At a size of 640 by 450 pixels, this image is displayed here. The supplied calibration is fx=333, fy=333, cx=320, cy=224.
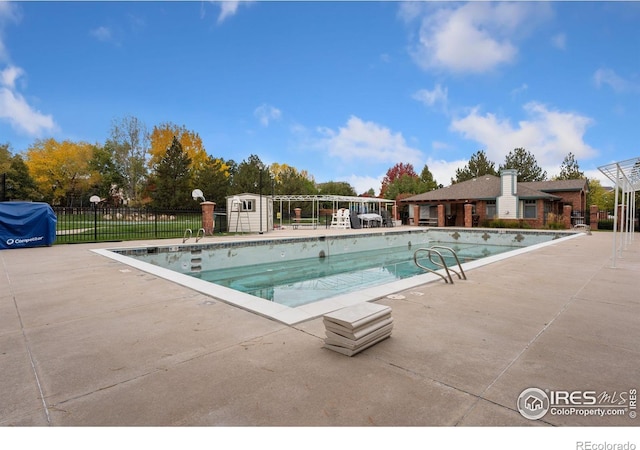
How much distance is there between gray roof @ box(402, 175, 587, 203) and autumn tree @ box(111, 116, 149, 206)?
2690 cm

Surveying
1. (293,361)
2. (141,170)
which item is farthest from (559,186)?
(141,170)


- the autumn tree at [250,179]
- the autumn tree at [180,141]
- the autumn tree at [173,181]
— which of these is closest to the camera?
the autumn tree at [173,181]

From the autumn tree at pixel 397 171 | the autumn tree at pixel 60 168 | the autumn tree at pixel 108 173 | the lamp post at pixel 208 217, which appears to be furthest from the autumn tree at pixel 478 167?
the autumn tree at pixel 60 168

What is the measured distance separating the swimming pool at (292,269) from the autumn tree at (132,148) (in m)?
28.2

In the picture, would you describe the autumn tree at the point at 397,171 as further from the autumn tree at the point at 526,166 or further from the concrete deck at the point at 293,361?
the concrete deck at the point at 293,361

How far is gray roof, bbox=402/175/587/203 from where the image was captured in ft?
74.3

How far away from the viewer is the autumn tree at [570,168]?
3522cm

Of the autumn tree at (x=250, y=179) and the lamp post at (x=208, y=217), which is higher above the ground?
the autumn tree at (x=250, y=179)

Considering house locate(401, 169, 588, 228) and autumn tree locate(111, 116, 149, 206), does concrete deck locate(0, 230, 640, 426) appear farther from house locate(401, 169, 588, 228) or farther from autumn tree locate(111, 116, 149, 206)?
autumn tree locate(111, 116, 149, 206)

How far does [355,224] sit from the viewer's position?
21.0 metres

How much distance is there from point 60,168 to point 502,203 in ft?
128

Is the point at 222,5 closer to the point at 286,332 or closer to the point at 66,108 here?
the point at 286,332
